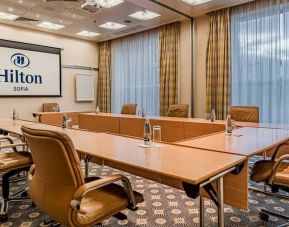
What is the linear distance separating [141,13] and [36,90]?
3.71 meters

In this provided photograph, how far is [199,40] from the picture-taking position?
20.8 ft

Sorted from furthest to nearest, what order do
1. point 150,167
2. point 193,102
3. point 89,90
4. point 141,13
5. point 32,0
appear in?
1. point 89,90
2. point 193,102
3. point 141,13
4. point 32,0
5. point 150,167

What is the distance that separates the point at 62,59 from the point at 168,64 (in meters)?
3.41

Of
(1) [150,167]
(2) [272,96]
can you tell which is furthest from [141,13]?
(1) [150,167]

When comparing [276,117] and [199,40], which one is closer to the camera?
[276,117]

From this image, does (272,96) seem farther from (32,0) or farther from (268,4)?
(32,0)

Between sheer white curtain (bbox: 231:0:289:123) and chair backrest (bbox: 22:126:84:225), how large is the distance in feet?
15.7

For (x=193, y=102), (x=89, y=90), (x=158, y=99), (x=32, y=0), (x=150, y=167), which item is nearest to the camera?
(x=150, y=167)

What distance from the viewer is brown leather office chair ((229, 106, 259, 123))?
12.2 ft

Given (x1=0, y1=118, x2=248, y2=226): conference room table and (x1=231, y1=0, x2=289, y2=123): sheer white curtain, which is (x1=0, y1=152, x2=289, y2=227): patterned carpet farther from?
(x1=231, y1=0, x2=289, y2=123): sheer white curtain

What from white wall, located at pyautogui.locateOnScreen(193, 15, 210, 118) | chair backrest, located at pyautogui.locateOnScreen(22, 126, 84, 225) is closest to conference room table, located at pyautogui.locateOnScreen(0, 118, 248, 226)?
chair backrest, located at pyautogui.locateOnScreen(22, 126, 84, 225)

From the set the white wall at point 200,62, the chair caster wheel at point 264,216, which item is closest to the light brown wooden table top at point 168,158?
the chair caster wheel at point 264,216

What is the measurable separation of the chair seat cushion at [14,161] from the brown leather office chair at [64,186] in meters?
0.94

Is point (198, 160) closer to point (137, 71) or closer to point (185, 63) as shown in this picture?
point (185, 63)
